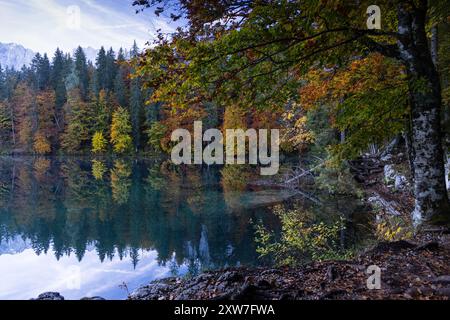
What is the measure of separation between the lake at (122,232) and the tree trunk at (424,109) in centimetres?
592

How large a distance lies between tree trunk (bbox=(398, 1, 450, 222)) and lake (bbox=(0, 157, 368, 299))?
19.4 ft

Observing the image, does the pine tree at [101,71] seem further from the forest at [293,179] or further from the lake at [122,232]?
the lake at [122,232]

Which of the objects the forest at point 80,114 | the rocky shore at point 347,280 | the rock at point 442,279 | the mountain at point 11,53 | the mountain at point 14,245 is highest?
the mountain at point 11,53

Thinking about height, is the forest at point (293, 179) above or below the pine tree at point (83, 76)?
below

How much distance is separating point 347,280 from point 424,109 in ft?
11.5

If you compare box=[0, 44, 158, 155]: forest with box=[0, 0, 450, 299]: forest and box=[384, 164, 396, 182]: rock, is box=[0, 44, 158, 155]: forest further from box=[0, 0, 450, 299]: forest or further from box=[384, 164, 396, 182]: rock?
box=[384, 164, 396, 182]: rock

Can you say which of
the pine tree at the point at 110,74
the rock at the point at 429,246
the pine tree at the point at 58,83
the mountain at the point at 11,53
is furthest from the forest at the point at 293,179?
the mountain at the point at 11,53

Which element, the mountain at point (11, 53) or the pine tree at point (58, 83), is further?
the mountain at point (11, 53)

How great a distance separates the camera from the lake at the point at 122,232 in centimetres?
1107

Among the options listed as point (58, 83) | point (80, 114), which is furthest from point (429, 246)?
point (58, 83)

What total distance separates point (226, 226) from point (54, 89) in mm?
54001

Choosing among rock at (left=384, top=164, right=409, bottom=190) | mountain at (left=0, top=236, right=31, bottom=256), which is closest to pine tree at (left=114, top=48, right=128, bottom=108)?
mountain at (left=0, top=236, right=31, bottom=256)

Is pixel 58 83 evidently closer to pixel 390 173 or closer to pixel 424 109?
pixel 390 173

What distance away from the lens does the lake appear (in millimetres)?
11067
